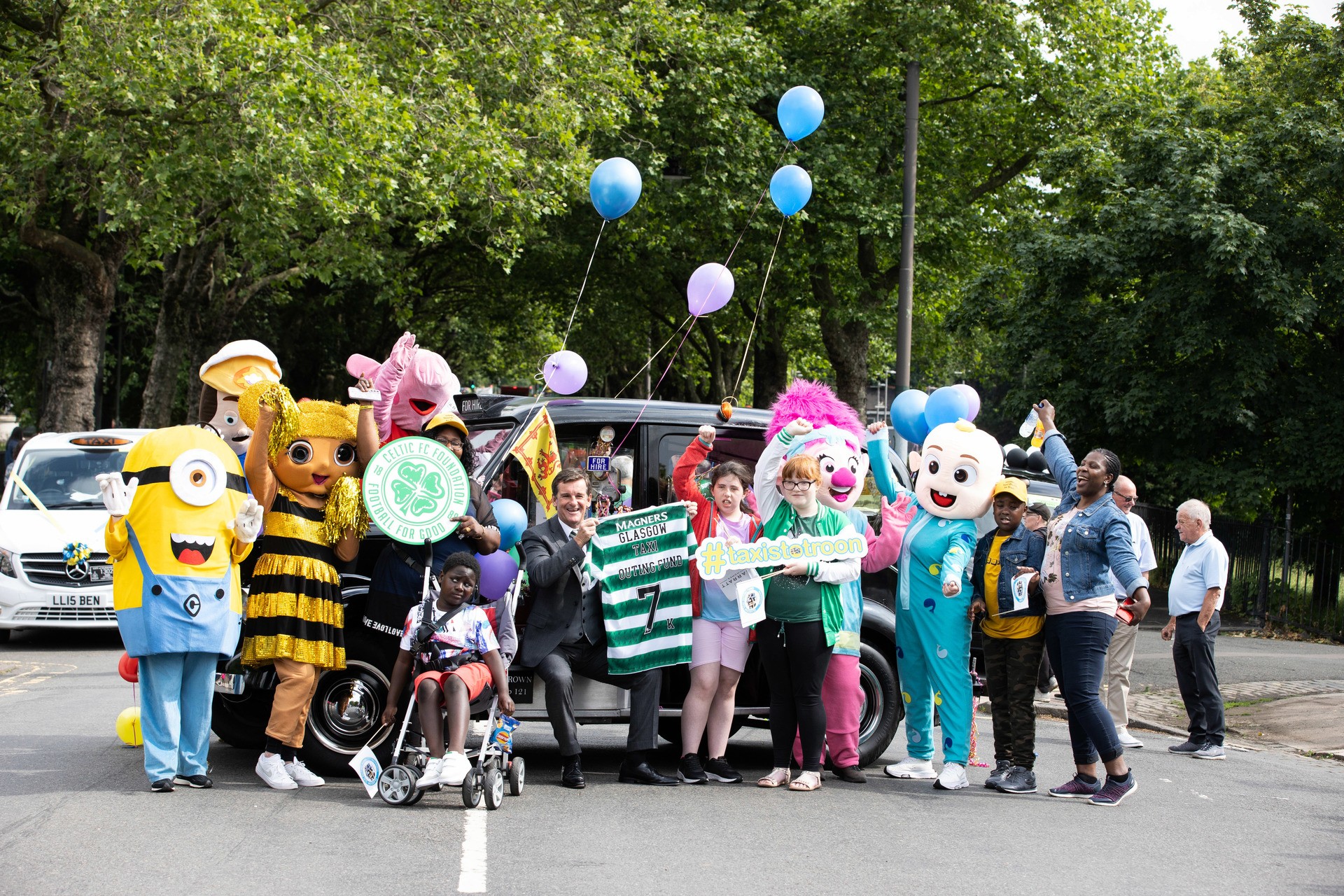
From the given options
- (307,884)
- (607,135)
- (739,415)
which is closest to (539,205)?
(607,135)

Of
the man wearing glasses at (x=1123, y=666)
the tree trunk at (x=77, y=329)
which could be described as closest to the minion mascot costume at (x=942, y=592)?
the man wearing glasses at (x=1123, y=666)

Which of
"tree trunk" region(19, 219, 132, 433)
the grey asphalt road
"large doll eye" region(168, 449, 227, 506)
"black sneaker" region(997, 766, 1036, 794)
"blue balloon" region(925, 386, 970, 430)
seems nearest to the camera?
the grey asphalt road

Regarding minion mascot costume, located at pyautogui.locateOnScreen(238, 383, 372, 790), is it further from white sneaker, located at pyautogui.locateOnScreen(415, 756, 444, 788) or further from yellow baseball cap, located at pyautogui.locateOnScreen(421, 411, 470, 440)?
white sneaker, located at pyautogui.locateOnScreen(415, 756, 444, 788)

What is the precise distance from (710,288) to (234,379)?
3371mm

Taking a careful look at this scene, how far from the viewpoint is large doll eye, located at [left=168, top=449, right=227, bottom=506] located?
266 inches

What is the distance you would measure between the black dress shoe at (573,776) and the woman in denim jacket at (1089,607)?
103 inches

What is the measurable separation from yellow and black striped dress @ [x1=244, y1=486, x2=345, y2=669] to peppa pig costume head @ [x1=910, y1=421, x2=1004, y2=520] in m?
3.32

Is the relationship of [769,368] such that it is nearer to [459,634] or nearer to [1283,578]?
[1283,578]

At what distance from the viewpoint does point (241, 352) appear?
7324mm

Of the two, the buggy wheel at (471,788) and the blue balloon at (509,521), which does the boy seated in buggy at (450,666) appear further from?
the blue balloon at (509,521)

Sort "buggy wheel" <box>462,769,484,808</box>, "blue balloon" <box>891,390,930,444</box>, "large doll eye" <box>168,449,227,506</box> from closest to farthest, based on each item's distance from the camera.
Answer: "buggy wheel" <box>462,769,484,808</box>, "large doll eye" <box>168,449,227,506</box>, "blue balloon" <box>891,390,930,444</box>

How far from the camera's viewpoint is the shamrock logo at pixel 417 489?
22.2ft

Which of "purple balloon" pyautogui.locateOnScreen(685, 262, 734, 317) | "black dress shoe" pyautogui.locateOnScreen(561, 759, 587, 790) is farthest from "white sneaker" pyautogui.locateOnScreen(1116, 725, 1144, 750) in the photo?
"black dress shoe" pyautogui.locateOnScreen(561, 759, 587, 790)

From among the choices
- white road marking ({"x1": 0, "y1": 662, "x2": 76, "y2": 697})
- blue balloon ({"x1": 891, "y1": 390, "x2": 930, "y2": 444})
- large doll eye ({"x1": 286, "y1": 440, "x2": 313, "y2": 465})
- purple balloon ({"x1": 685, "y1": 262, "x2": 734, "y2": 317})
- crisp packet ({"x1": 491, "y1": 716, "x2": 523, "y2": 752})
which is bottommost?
white road marking ({"x1": 0, "y1": 662, "x2": 76, "y2": 697})
